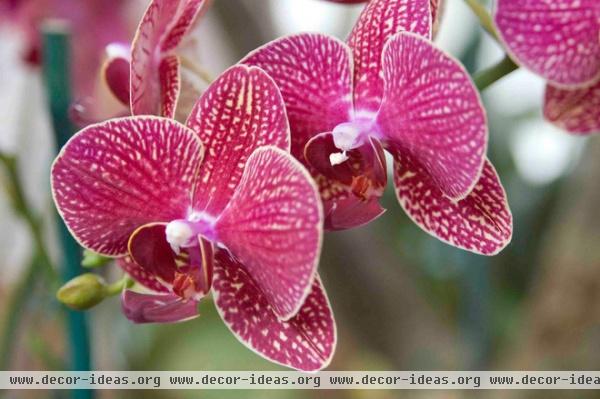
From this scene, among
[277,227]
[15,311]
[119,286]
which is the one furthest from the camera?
[15,311]

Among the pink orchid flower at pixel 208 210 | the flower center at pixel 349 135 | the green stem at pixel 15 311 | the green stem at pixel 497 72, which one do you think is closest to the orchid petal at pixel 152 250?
the pink orchid flower at pixel 208 210

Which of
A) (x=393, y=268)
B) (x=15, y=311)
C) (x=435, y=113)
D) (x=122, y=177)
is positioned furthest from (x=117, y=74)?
(x=393, y=268)

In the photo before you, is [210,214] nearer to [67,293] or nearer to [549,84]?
[67,293]

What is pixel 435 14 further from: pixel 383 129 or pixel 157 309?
pixel 157 309

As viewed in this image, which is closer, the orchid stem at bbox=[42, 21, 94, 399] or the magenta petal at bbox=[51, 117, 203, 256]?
the magenta petal at bbox=[51, 117, 203, 256]

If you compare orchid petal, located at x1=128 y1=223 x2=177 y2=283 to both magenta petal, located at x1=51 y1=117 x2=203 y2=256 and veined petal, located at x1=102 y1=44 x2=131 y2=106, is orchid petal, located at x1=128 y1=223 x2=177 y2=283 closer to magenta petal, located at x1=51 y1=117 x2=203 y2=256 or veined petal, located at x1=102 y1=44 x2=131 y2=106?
magenta petal, located at x1=51 y1=117 x2=203 y2=256

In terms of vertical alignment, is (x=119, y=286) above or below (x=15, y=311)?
above

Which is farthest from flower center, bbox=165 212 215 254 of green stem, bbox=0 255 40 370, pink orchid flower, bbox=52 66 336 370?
green stem, bbox=0 255 40 370
